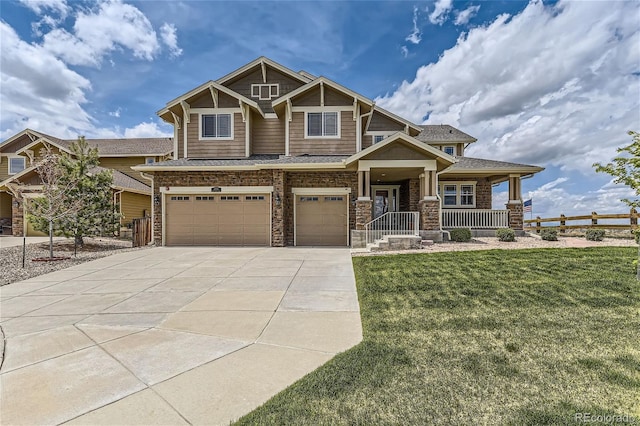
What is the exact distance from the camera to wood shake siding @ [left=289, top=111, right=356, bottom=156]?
1495 cm

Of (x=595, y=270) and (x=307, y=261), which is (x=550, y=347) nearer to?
(x=595, y=270)

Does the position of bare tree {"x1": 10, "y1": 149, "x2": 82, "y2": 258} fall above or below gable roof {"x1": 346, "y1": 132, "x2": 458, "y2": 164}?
below

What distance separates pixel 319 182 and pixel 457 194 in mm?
8438

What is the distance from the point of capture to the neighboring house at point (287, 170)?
42.7ft

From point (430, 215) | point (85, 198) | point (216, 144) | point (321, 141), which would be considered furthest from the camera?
point (216, 144)

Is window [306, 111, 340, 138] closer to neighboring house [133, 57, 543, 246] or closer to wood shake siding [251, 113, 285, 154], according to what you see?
neighboring house [133, 57, 543, 246]

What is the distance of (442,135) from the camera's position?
65.8 feet

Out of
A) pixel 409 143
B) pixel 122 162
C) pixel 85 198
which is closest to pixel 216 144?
pixel 85 198

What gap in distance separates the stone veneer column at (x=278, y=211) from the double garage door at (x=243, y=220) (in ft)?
1.05

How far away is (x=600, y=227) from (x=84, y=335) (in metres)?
21.2

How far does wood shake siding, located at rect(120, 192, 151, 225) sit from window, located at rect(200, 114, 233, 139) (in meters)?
8.32

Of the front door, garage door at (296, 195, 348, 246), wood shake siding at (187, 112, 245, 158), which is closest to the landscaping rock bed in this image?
wood shake siding at (187, 112, 245, 158)

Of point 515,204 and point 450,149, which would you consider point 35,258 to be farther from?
point 450,149

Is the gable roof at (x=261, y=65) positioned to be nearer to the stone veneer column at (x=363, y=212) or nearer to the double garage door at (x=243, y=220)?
the double garage door at (x=243, y=220)
